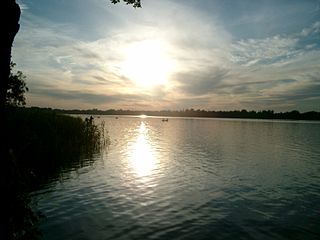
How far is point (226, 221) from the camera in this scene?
616 inches

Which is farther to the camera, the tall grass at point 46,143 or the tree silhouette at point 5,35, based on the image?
the tall grass at point 46,143

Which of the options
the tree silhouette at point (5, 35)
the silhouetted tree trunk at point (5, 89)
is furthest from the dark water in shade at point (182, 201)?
the tree silhouette at point (5, 35)

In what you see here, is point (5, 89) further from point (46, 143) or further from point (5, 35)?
point (46, 143)

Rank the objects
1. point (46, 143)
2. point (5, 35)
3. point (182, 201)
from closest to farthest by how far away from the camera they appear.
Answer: point (5, 35), point (182, 201), point (46, 143)

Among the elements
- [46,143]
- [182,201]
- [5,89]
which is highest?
[5,89]

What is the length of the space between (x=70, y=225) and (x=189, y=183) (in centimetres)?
1174

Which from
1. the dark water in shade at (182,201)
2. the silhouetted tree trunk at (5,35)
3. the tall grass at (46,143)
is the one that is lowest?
the dark water in shade at (182,201)

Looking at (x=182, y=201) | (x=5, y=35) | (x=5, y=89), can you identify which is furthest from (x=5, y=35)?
(x=182, y=201)

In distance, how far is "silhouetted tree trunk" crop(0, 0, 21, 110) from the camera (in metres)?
7.34

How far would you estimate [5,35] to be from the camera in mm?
7449

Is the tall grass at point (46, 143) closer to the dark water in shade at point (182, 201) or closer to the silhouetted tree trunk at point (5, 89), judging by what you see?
the dark water in shade at point (182, 201)

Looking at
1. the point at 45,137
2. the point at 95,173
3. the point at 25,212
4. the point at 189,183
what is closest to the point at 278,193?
the point at 189,183

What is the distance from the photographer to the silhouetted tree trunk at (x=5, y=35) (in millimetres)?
7340

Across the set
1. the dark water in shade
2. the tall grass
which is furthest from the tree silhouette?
the dark water in shade
